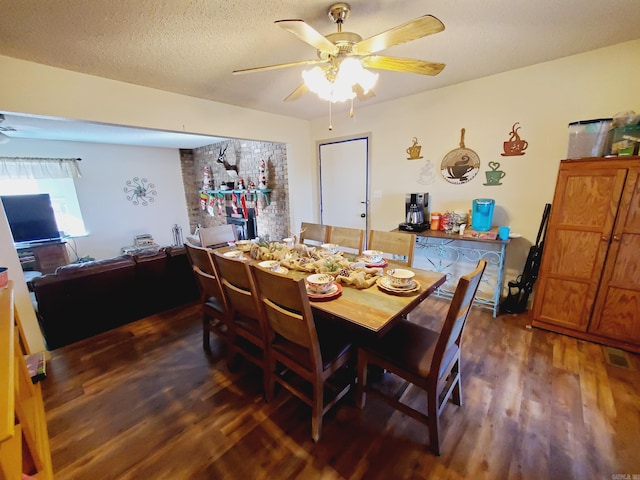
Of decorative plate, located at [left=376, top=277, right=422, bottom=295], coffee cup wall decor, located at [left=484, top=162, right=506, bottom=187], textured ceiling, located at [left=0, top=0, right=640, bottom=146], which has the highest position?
textured ceiling, located at [left=0, top=0, right=640, bottom=146]

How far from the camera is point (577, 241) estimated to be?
2131 mm

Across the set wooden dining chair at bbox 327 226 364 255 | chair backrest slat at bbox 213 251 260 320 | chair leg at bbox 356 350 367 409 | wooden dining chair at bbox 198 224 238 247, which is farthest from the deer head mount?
chair leg at bbox 356 350 367 409

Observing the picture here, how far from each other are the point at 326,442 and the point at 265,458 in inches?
13.0

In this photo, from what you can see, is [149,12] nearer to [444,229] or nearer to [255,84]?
[255,84]

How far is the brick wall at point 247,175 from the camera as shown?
4262 millimetres

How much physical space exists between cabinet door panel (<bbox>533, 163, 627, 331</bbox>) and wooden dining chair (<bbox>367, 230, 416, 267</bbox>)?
47.8 inches

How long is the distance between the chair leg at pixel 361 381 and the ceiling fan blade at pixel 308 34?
1.67 m

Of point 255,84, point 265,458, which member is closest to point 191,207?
point 255,84

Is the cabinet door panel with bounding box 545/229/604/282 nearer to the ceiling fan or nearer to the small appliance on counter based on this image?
the small appliance on counter

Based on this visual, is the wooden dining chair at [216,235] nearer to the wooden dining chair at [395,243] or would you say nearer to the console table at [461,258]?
the wooden dining chair at [395,243]

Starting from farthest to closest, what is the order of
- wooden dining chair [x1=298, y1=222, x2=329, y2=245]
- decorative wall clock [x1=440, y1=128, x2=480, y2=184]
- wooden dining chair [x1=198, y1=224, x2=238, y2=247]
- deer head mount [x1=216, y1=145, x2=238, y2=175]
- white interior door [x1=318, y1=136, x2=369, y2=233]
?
deer head mount [x1=216, y1=145, x2=238, y2=175]
white interior door [x1=318, y1=136, x2=369, y2=233]
wooden dining chair [x1=198, y1=224, x2=238, y2=247]
decorative wall clock [x1=440, y1=128, x2=480, y2=184]
wooden dining chair [x1=298, y1=222, x2=329, y2=245]

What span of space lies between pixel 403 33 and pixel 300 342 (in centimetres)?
161

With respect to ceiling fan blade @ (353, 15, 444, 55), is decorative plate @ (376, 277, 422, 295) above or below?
below

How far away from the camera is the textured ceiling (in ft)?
4.86
